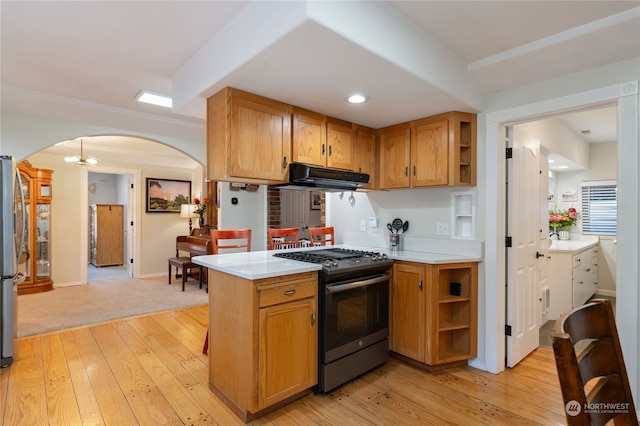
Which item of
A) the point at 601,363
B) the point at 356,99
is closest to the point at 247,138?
the point at 356,99

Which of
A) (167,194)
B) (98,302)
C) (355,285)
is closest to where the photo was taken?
(355,285)

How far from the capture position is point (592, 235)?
5344mm

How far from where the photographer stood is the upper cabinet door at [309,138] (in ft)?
8.66

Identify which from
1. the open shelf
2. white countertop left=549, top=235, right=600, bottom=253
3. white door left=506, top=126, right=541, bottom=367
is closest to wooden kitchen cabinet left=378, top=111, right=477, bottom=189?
white door left=506, top=126, right=541, bottom=367

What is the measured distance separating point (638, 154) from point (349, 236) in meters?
2.47

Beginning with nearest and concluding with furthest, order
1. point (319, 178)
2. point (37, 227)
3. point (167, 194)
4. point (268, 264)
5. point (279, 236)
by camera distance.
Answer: point (268, 264) < point (319, 178) < point (279, 236) < point (37, 227) < point (167, 194)

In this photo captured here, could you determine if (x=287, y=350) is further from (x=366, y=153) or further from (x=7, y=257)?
(x=7, y=257)

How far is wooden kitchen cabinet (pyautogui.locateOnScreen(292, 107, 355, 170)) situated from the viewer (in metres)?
2.65

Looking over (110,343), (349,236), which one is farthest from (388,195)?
(110,343)

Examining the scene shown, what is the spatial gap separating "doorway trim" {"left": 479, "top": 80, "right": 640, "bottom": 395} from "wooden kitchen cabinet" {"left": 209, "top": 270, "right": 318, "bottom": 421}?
1.52 m

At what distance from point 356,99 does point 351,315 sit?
1.62 m

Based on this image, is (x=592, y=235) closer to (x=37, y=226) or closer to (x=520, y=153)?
(x=520, y=153)

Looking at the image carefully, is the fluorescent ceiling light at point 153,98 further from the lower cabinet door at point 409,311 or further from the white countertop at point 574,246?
the white countertop at point 574,246

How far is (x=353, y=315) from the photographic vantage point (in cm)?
243
